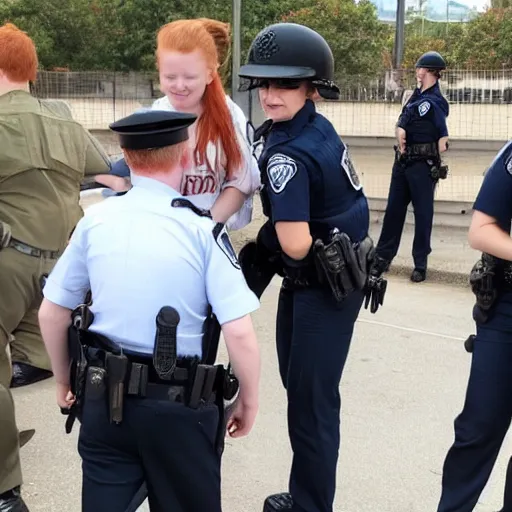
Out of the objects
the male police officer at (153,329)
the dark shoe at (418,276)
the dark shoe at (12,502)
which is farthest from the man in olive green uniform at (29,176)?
the dark shoe at (418,276)

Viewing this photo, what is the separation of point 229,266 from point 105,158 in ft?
6.58

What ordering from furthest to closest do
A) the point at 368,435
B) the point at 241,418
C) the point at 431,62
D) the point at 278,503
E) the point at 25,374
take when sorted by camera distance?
the point at 431,62
the point at 25,374
the point at 368,435
the point at 278,503
the point at 241,418

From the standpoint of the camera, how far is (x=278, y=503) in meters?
3.04

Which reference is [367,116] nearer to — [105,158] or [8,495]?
[105,158]

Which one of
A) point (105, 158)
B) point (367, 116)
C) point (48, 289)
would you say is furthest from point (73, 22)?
point (48, 289)

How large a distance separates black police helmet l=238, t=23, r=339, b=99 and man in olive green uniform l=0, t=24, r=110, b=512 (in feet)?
4.45

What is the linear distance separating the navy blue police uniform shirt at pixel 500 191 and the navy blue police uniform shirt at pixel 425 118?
4.32 m

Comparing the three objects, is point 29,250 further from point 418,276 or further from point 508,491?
point 418,276

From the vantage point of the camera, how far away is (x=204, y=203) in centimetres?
295

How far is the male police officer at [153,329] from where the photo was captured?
197cm

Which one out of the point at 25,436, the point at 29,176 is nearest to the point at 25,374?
the point at 25,436

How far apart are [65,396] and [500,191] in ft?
4.90

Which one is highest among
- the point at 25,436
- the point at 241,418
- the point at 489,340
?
the point at 489,340

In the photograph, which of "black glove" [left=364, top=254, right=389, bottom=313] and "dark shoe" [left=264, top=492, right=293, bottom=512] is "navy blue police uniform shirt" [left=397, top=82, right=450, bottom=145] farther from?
"dark shoe" [left=264, top=492, right=293, bottom=512]
